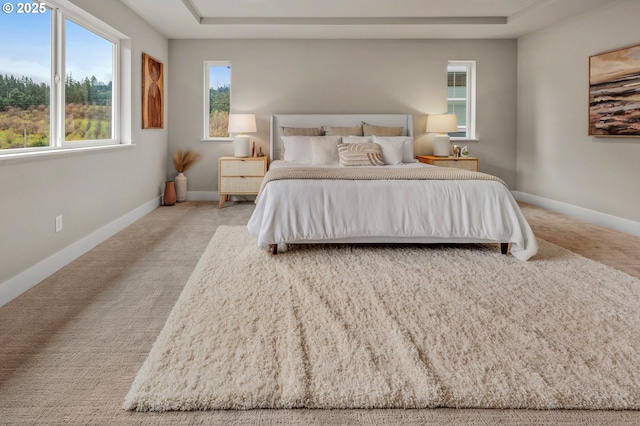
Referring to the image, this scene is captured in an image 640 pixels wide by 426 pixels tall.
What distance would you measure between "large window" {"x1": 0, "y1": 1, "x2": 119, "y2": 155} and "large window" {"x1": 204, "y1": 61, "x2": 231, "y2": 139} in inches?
82.1

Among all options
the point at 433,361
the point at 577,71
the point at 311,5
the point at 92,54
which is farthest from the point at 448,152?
the point at 433,361

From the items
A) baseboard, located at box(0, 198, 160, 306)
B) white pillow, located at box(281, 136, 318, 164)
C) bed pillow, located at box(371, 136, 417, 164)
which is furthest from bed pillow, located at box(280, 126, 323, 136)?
baseboard, located at box(0, 198, 160, 306)

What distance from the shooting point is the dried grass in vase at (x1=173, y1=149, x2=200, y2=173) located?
6660 mm

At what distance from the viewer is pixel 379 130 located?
631 centimetres

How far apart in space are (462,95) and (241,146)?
3.30 metres

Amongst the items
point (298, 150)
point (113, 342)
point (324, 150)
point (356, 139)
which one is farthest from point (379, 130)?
point (113, 342)

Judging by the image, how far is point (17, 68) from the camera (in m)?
3.07

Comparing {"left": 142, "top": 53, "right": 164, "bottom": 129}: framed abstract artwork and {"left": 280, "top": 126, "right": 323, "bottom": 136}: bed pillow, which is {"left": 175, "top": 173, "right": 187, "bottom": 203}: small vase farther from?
{"left": 280, "top": 126, "right": 323, "bottom": 136}: bed pillow

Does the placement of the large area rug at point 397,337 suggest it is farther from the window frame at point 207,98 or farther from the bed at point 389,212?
the window frame at point 207,98

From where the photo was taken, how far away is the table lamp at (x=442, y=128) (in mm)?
6414

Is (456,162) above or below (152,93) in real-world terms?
below

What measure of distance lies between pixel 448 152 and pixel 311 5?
263 cm

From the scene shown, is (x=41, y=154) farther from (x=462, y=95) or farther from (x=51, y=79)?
(x=462, y=95)

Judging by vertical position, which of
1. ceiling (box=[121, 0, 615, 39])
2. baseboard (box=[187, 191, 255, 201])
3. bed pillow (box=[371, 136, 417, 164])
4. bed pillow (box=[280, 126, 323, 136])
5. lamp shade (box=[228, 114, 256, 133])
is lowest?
baseboard (box=[187, 191, 255, 201])
